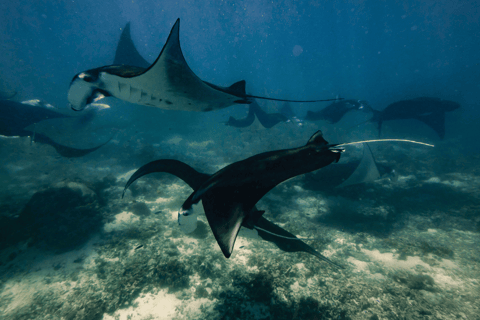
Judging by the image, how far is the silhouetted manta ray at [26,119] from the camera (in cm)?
698

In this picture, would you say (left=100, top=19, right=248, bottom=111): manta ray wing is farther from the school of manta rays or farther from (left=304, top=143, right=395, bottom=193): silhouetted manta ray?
(left=304, top=143, right=395, bottom=193): silhouetted manta ray

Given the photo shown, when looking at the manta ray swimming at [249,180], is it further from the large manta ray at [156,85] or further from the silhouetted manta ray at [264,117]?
the silhouetted manta ray at [264,117]

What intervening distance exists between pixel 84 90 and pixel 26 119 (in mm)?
10329

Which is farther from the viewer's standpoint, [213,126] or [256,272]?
[213,126]

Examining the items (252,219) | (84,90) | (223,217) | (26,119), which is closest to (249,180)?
(223,217)

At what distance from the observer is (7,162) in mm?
9938

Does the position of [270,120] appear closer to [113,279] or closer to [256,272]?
[256,272]

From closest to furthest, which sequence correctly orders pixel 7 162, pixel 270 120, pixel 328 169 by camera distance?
pixel 328 169 < pixel 7 162 < pixel 270 120

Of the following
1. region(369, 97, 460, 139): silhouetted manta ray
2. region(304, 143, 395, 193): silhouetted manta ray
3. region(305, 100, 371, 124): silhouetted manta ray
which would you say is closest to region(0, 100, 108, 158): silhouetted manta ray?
region(304, 143, 395, 193): silhouetted manta ray

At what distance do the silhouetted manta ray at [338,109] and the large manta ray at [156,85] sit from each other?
1152 centimetres

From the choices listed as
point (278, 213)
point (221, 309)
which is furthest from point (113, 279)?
point (278, 213)

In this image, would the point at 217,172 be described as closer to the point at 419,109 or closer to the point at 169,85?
the point at 169,85

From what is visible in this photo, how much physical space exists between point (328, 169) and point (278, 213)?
2.54m

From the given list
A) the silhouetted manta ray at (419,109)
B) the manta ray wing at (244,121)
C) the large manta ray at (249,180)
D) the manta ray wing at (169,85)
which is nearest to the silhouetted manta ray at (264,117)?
the manta ray wing at (244,121)
